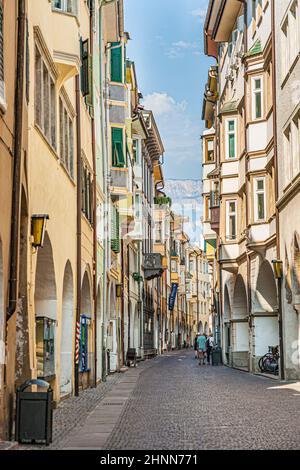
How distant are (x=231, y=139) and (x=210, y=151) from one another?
1847cm

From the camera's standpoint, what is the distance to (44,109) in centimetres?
1945

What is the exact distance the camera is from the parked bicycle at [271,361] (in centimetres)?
3338

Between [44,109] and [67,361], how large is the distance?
687 centimetres

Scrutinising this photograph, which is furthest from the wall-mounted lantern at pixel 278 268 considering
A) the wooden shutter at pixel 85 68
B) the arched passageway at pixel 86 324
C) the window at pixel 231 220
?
the window at pixel 231 220

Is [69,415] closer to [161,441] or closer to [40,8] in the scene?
[161,441]

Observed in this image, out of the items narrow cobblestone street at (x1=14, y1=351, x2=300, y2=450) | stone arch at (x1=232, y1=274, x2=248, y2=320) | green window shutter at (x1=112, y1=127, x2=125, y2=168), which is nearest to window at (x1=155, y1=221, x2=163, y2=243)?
stone arch at (x1=232, y1=274, x2=248, y2=320)

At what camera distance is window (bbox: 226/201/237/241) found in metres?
42.2

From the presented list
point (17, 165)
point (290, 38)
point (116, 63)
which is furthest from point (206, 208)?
point (17, 165)

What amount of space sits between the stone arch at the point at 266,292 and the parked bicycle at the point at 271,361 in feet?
7.17

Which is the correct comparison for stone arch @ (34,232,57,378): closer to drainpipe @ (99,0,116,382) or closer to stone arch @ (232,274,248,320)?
drainpipe @ (99,0,116,382)

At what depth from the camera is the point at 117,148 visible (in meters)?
37.3

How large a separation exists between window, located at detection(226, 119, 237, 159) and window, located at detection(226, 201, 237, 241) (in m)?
2.22

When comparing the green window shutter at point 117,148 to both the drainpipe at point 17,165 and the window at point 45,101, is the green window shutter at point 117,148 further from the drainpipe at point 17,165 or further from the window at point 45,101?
the drainpipe at point 17,165
